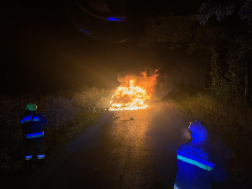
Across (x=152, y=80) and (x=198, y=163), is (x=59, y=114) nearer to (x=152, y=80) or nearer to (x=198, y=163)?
(x=198, y=163)

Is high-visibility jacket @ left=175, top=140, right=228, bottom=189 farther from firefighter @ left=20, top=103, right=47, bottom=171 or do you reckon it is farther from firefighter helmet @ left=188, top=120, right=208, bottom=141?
firefighter @ left=20, top=103, right=47, bottom=171

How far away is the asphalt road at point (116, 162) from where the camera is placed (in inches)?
164

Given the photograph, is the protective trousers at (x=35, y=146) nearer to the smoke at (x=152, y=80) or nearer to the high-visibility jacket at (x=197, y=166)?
the high-visibility jacket at (x=197, y=166)

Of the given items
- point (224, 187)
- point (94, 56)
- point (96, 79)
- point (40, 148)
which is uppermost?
point (94, 56)

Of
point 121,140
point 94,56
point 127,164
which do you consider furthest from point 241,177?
point 94,56

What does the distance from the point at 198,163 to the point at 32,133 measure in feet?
13.5

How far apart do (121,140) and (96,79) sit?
24300mm

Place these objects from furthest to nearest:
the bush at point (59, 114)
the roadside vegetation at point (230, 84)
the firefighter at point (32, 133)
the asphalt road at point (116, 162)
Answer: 1. the bush at point (59, 114)
2. the roadside vegetation at point (230, 84)
3. the firefighter at point (32, 133)
4. the asphalt road at point (116, 162)

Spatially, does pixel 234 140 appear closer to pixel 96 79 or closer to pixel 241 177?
pixel 241 177

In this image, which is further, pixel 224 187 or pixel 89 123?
pixel 89 123

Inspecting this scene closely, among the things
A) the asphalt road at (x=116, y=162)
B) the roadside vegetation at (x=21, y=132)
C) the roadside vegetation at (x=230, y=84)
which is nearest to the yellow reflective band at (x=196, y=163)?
the asphalt road at (x=116, y=162)

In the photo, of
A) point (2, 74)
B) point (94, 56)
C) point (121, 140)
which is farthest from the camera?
point (94, 56)

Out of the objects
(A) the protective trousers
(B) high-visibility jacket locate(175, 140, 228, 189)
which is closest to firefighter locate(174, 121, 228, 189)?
(B) high-visibility jacket locate(175, 140, 228, 189)

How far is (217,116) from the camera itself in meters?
9.38
